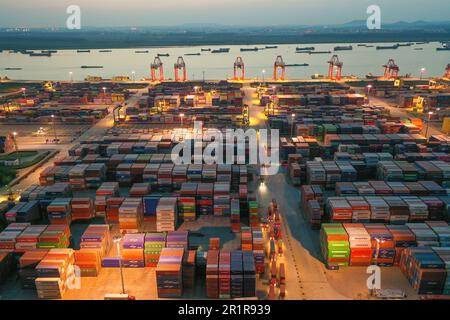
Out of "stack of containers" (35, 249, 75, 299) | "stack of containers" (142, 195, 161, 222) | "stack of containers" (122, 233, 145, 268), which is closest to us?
"stack of containers" (35, 249, 75, 299)

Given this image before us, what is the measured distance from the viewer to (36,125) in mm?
75938

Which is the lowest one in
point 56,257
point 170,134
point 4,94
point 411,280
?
point 411,280

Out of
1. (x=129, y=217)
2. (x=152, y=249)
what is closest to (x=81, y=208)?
(x=129, y=217)

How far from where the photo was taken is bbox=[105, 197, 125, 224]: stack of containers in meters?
34.9

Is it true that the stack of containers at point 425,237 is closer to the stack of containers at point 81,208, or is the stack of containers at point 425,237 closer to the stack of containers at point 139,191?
the stack of containers at point 139,191

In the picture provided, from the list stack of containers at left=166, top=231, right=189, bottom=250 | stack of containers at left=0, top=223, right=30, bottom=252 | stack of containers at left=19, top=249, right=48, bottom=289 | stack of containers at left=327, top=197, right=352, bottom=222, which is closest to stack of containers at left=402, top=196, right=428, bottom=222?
stack of containers at left=327, top=197, right=352, bottom=222

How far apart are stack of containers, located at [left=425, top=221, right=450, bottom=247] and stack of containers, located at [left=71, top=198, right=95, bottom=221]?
30149 mm

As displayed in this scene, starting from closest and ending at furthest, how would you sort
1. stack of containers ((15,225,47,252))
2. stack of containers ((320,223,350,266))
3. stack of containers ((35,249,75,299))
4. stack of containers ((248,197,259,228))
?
stack of containers ((35,249,75,299))
stack of containers ((320,223,350,266))
stack of containers ((15,225,47,252))
stack of containers ((248,197,259,228))

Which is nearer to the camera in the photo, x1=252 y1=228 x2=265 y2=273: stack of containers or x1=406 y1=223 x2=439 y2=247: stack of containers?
x1=252 y1=228 x2=265 y2=273: stack of containers

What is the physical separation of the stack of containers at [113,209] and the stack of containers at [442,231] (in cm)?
2708

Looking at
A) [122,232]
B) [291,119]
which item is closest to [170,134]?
[291,119]

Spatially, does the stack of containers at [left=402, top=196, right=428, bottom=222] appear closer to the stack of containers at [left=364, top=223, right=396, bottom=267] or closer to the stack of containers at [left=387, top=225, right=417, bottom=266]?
the stack of containers at [left=387, top=225, right=417, bottom=266]

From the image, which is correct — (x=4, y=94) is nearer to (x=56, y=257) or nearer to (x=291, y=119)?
(x=291, y=119)
